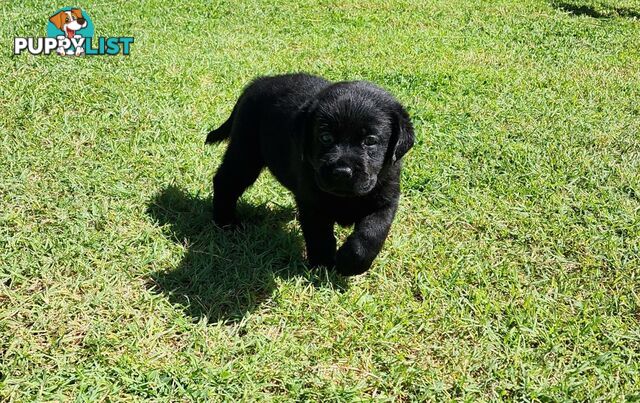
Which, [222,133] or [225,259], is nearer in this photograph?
[225,259]

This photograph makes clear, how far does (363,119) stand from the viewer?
311cm

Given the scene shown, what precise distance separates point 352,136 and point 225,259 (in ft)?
3.68

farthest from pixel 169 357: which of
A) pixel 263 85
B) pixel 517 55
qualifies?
pixel 517 55

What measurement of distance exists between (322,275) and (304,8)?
7.59 metres

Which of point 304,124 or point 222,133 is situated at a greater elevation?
point 304,124

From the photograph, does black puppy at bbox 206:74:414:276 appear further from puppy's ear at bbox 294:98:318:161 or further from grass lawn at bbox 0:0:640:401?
grass lawn at bbox 0:0:640:401

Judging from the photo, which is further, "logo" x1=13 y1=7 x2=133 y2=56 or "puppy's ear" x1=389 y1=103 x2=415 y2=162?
"logo" x1=13 y1=7 x2=133 y2=56

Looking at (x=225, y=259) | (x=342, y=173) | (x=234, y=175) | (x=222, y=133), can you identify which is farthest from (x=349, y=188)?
(x=222, y=133)

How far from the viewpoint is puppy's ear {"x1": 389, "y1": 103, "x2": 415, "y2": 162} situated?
3270mm

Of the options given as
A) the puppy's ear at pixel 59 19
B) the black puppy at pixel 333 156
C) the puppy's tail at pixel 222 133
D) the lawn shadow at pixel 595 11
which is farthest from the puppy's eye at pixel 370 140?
the lawn shadow at pixel 595 11

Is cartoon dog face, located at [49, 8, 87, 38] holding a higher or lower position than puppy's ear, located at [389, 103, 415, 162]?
lower

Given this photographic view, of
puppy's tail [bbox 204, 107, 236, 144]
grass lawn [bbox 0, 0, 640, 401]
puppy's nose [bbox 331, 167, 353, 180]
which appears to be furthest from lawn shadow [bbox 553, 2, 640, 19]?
puppy's nose [bbox 331, 167, 353, 180]

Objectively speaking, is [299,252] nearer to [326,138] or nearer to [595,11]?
[326,138]

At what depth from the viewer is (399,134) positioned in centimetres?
327
